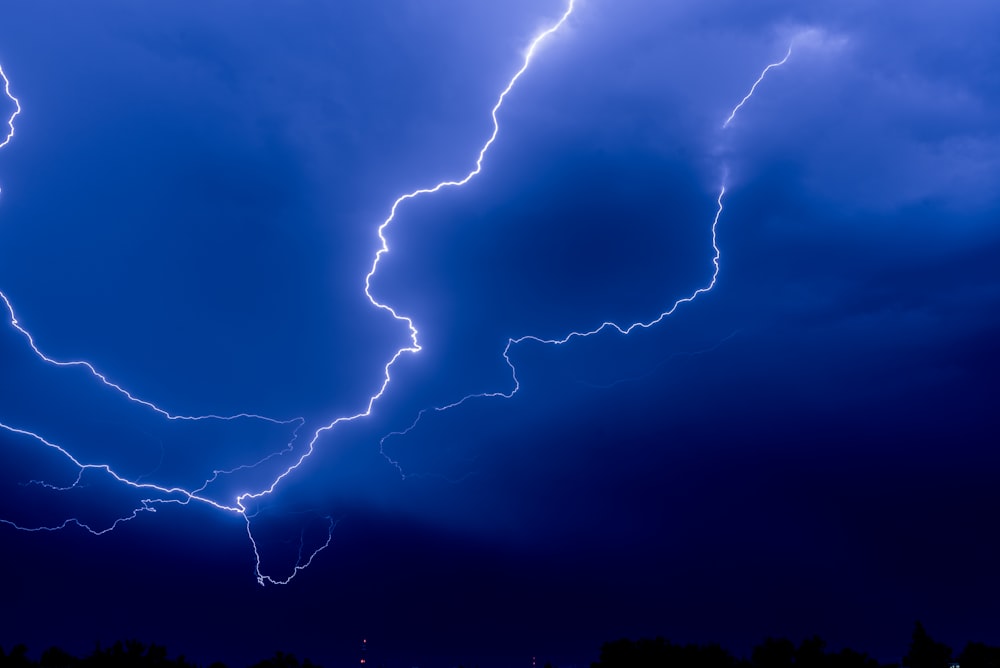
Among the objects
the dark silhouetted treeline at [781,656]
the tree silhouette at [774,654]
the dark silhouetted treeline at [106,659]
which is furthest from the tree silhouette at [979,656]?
the dark silhouetted treeline at [106,659]

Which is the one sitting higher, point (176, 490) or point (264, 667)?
point (176, 490)

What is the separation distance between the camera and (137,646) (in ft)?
72.8

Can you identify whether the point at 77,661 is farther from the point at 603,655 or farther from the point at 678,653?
the point at 678,653

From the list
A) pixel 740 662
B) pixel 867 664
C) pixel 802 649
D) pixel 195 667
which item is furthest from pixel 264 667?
pixel 867 664

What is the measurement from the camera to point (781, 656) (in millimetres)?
20812

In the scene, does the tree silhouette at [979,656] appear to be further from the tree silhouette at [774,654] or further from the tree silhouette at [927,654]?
the tree silhouette at [774,654]

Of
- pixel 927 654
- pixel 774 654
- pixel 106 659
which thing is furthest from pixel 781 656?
pixel 106 659

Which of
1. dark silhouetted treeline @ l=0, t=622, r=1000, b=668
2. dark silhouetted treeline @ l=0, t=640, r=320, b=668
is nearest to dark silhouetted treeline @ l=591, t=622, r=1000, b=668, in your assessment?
dark silhouetted treeline @ l=0, t=622, r=1000, b=668

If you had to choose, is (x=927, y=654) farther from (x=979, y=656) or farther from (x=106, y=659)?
(x=106, y=659)

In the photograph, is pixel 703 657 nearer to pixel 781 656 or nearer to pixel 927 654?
pixel 781 656

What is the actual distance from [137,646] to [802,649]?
1923 cm

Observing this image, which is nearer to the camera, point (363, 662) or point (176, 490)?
point (176, 490)

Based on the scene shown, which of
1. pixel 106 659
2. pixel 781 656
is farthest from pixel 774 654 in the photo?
pixel 106 659

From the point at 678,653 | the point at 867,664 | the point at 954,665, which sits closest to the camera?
the point at 867,664
